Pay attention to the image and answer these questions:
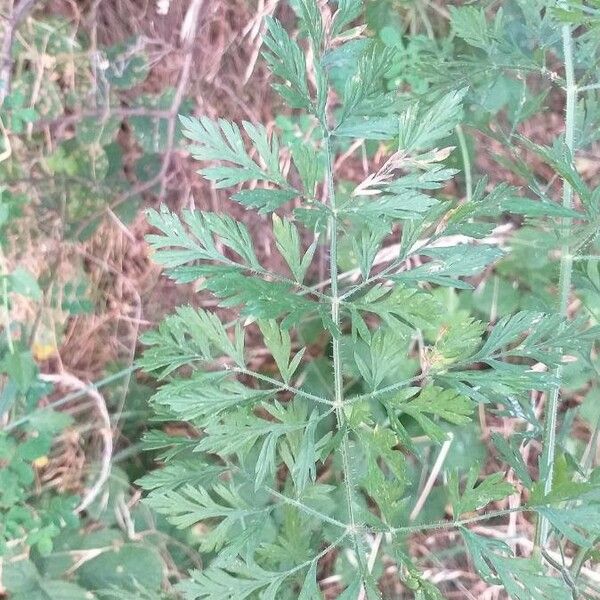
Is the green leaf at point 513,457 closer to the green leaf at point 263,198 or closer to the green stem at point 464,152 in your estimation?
the green leaf at point 263,198

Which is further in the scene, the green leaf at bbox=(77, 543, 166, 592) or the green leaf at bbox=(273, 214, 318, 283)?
the green leaf at bbox=(77, 543, 166, 592)

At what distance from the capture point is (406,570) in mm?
751

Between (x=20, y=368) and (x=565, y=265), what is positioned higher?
(x=565, y=265)

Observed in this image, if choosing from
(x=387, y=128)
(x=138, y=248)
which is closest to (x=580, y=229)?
(x=387, y=128)

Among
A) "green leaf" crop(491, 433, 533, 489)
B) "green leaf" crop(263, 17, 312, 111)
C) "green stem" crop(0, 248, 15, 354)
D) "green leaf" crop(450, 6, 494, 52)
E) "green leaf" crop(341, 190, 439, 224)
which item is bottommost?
"green leaf" crop(491, 433, 533, 489)


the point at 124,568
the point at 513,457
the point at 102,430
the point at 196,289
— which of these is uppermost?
the point at 196,289

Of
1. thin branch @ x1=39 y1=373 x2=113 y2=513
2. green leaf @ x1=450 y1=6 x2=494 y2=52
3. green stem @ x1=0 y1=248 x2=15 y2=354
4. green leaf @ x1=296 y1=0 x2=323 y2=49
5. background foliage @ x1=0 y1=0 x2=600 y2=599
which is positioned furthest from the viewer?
thin branch @ x1=39 y1=373 x2=113 y2=513

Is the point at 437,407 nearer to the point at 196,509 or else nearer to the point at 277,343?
the point at 277,343

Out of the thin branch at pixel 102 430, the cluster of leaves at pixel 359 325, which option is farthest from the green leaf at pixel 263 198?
the thin branch at pixel 102 430

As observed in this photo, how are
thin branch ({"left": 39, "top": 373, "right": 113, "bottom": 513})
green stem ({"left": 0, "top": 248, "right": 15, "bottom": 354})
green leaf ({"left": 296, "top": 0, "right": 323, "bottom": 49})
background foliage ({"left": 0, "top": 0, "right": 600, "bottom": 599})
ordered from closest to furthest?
green leaf ({"left": 296, "top": 0, "right": 323, "bottom": 49})
background foliage ({"left": 0, "top": 0, "right": 600, "bottom": 599})
green stem ({"left": 0, "top": 248, "right": 15, "bottom": 354})
thin branch ({"left": 39, "top": 373, "right": 113, "bottom": 513})

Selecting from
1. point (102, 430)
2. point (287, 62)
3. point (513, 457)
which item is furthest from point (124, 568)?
point (287, 62)

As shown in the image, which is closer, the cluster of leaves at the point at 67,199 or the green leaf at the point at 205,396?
the green leaf at the point at 205,396

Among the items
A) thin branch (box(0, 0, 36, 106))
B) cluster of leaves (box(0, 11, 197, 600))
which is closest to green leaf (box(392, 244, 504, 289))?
cluster of leaves (box(0, 11, 197, 600))

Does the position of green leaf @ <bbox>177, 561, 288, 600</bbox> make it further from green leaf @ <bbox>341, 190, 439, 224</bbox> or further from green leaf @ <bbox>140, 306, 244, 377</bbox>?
green leaf @ <bbox>341, 190, 439, 224</bbox>
